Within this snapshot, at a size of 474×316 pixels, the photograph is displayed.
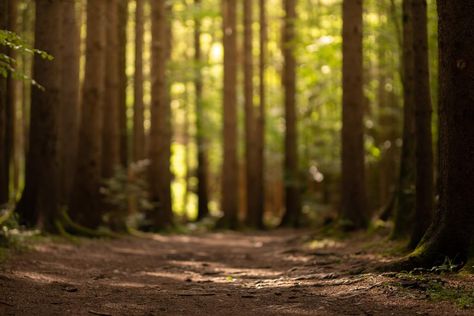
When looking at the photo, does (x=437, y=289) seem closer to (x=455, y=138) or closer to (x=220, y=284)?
(x=455, y=138)

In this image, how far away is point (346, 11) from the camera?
14352 millimetres

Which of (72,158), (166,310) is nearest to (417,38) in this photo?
(166,310)

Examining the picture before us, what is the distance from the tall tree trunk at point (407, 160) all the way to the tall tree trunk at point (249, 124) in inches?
523

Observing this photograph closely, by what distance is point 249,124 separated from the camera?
25312 millimetres

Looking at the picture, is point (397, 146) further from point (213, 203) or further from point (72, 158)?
point (213, 203)

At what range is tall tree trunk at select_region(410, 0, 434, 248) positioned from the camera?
9156 mm

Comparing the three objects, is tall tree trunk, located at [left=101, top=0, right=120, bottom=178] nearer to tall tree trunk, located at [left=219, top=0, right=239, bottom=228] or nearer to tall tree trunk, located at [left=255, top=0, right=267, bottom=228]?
tall tree trunk, located at [left=219, top=0, right=239, bottom=228]

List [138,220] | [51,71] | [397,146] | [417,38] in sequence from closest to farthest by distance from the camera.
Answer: [417,38] < [51,71] < [138,220] < [397,146]

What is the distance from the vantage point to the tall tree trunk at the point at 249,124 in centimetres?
2503

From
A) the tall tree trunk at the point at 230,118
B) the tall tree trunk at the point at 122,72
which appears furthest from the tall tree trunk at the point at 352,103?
the tall tree trunk at the point at 230,118

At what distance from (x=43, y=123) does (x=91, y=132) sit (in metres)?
2.96

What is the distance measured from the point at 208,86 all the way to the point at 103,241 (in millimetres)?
17509

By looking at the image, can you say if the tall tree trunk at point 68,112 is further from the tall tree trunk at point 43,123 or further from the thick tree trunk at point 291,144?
the thick tree trunk at point 291,144

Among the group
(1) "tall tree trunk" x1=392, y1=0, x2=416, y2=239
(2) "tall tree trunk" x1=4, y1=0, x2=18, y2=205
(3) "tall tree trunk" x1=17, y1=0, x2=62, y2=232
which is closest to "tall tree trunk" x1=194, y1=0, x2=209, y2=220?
(2) "tall tree trunk" x1=4, y1=0, x2=18, y2=205
